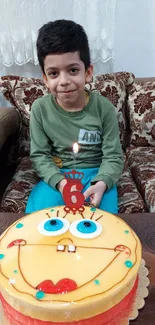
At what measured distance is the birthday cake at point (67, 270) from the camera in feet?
2.03

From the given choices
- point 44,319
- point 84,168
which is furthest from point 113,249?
point 84,168

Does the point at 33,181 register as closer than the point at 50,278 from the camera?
No

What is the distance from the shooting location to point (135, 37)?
2.29 m

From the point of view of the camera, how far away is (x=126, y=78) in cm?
199

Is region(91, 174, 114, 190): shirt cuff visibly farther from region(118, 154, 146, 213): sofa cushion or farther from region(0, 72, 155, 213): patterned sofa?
region(0, 72, 155, 213): patterned sofa

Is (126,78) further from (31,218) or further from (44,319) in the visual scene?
(44,319)

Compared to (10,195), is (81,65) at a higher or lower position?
higher

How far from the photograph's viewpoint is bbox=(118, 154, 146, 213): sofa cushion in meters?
1.42

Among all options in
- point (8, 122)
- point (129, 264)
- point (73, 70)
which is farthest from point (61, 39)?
point (129, 264)

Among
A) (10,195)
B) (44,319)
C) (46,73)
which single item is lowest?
(10,195)

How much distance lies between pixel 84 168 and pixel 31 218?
659 millimetres

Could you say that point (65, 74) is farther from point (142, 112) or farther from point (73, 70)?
point (142, 112)

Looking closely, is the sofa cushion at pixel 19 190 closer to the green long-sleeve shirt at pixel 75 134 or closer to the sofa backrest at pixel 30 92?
the green long-sleeve shirt at pixel 75 134

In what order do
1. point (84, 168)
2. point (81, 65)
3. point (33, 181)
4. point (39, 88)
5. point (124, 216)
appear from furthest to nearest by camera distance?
1. point (39, 88)
2. point (33, 181)
3. point (84, 168)
4. point (81, 65)
5. point (124, 216)
